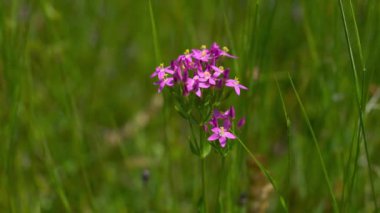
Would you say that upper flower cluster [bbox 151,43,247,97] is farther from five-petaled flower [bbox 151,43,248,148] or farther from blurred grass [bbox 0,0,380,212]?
blurred grass [bbox 0,0,380,212]

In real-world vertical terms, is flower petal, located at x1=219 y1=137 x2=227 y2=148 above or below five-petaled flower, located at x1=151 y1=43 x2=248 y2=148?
below

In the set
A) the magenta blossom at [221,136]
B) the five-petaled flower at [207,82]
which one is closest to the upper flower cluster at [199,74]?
the five-petaled flower at [207,82]

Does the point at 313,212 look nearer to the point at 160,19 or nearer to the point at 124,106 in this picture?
the point at 124,106

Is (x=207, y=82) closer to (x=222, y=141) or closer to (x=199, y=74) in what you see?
(x=199, y=74)

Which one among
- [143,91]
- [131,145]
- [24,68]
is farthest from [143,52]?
[24,68]

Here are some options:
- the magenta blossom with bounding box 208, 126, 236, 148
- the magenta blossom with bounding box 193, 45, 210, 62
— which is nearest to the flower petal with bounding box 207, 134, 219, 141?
the magenta blossom with bounding box 208, 126, 236, 148

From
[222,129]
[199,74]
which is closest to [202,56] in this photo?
[199,74]

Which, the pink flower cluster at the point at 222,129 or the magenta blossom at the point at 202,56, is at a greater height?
the magenta blossom at the point at 202,56

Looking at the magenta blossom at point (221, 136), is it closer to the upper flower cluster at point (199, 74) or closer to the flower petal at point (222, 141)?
the flower petal at point (222, 141)
